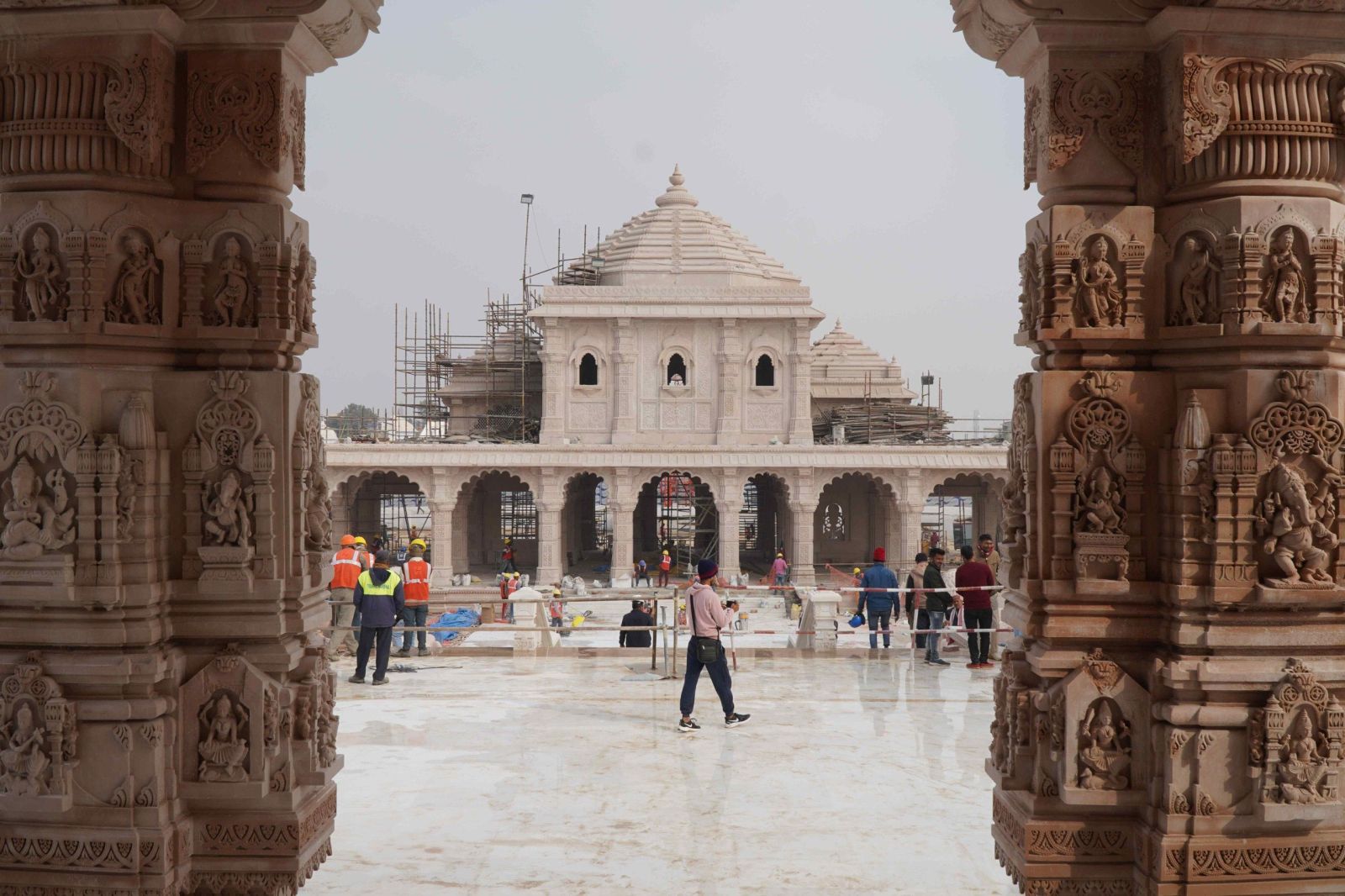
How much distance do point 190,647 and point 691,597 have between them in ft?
13.6

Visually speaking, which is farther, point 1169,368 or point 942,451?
point 942,451

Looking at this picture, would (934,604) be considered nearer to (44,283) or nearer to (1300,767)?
(1300,767)

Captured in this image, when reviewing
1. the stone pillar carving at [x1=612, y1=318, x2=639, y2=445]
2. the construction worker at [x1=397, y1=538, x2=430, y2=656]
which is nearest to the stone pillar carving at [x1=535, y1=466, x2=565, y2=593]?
the stone pillar carving at [x1=612, y1=318, x2=639, y2=445]

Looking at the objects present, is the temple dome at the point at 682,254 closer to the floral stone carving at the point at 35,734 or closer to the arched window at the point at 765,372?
the arched window at the point at 765,372

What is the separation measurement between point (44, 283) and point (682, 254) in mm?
30637

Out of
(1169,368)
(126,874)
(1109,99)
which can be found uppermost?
(1109,99)

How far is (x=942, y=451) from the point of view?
3053 cm

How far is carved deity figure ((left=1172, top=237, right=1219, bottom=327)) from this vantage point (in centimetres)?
402

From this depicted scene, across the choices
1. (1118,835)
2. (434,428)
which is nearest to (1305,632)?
(1118,835)

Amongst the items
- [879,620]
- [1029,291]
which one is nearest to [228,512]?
[1029,291]

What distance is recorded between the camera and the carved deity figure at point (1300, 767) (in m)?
3.92

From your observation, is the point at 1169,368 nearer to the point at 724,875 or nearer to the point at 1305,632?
the point at 1305,632

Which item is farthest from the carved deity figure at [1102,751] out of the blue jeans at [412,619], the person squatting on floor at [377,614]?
the blue jeans at [412,619]

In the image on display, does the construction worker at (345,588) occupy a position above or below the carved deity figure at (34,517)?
below
